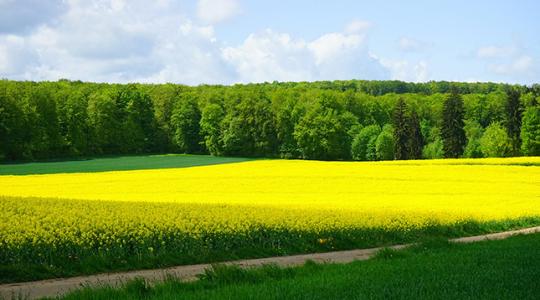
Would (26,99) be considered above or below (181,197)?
above

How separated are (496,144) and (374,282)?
3455 inches

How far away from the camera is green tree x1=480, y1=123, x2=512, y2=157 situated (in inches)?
3533

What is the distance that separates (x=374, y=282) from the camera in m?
8.80

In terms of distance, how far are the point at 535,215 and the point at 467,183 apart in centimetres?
1205

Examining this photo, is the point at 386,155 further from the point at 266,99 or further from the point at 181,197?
the point at 181,197

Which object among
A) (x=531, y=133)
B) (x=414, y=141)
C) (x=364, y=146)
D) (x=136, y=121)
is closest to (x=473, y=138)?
(x=531, y=133)

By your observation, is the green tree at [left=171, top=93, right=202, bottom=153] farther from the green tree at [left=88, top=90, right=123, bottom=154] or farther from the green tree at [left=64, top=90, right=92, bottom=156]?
the green tree at [left=64, top=90, right=92, bottom=156]

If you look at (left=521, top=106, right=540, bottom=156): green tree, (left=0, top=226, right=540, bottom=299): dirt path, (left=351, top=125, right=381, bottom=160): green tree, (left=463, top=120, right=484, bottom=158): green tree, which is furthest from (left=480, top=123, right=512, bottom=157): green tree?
(left=0, top=226, right=540, bottom=299): dirt path

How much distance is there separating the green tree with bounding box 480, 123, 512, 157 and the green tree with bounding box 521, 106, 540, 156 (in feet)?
7.57

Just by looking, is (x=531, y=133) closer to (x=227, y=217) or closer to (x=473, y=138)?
(x=473, y=138)

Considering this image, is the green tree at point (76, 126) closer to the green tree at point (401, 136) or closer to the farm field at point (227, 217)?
the farm field at point (227, 217)

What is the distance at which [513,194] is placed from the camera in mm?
36281

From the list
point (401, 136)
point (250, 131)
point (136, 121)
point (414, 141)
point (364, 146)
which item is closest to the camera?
point (250, 131)

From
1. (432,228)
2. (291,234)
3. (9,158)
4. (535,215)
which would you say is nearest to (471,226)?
(432,228)
